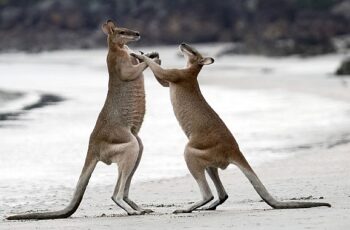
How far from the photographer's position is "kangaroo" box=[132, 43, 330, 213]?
667cm

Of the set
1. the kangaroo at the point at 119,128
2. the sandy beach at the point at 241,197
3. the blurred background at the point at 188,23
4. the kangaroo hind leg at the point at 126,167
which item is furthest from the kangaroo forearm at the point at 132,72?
the blurred background at the point at 188,23

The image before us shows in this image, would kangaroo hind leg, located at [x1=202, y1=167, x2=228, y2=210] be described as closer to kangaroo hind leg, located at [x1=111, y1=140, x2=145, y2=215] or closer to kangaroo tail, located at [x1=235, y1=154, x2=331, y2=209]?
kangaroo tail, located at [x1=235, y1=154, x2=331, y2=209]

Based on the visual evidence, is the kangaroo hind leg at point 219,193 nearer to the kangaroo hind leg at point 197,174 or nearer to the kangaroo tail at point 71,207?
→ the kangaroo hind leg at point 197,174

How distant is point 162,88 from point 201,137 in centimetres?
1682

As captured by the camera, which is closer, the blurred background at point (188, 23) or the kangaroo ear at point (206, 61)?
the kangaroo ear at point (206, 61)

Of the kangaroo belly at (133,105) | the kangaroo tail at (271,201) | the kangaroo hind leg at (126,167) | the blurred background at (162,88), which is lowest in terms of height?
the kangaroo tail at (271,201)

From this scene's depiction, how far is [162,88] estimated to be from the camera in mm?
23531

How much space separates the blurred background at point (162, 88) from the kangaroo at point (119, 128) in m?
0.43

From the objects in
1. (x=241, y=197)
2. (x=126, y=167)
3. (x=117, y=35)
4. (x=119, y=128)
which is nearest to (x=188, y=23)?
(x=241, y=197)

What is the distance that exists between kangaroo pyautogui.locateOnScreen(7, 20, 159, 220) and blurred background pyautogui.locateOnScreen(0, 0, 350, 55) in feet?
105

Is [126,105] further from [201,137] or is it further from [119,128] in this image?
[201,137]

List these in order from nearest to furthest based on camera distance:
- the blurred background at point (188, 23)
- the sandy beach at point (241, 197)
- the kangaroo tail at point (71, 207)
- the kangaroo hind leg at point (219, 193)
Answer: the sandy beach at point (241, 197) < the kangaroo tail at point (71, 207) < the kangaroo hind leg at point (219, 193) < the blurred background at point (188, 23)

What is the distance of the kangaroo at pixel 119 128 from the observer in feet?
22.2

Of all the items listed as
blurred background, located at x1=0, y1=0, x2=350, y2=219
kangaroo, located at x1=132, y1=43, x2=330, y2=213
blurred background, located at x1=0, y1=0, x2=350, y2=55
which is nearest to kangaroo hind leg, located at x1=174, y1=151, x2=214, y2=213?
kangaroo, located at x1=132, y1=43, x2=330, y2=213
